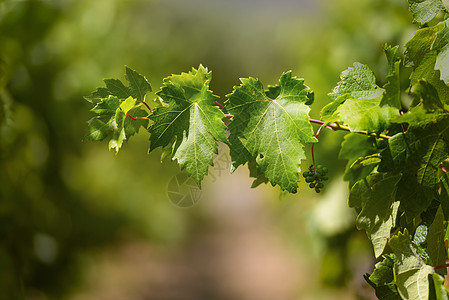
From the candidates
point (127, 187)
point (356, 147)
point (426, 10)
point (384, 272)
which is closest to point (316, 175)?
point (356, 147)

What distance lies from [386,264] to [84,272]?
3.34m

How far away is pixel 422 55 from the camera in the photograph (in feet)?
2.23

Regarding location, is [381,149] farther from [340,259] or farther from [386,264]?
[340,259]

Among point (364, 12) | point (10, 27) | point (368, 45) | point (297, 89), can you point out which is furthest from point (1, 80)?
point (364, 12)

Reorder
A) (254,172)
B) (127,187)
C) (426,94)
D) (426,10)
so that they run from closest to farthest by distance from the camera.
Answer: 1. (426,94)
2. (426,10)
3. (254,172)
4. (127,187)

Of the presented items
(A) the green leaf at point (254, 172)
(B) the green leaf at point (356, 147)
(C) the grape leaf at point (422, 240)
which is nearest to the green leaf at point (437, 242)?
(C) the grape leaf at point (422, 240)

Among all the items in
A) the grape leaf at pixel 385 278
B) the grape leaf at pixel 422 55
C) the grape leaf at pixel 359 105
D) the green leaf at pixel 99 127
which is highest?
the grape leaf at pixel 422 55

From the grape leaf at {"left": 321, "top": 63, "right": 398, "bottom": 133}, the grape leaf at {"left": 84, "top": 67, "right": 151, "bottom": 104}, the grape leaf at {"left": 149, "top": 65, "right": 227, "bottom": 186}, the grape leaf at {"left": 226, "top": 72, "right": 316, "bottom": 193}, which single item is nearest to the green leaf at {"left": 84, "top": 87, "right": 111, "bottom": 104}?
the grape leaf at {"left": 84, "top": 67, "right": 151, "bottom": 104}

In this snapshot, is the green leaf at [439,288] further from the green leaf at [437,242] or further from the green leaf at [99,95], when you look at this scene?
the green leaf at [99,95]

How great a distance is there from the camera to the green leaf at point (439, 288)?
0.60 meters

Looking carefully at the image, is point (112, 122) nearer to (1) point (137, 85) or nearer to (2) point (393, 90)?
(1) point (137, 85)

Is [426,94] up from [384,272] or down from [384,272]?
up

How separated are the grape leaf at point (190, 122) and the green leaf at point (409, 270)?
0.33 m

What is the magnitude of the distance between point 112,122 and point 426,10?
22.1 inches
